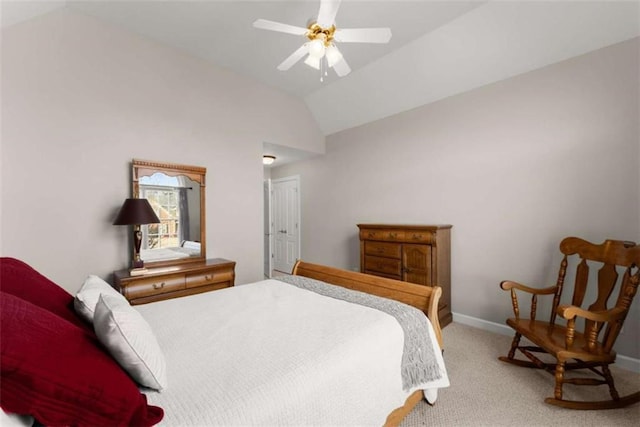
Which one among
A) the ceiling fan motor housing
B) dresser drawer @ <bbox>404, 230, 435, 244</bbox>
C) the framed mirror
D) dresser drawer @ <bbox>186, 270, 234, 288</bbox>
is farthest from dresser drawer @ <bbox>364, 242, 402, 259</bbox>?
the ceiling fan motor housing

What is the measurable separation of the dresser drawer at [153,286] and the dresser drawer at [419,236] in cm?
245

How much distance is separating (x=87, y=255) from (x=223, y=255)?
4.24ft

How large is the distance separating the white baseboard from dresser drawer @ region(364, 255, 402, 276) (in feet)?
2.98

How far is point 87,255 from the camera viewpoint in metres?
2.46

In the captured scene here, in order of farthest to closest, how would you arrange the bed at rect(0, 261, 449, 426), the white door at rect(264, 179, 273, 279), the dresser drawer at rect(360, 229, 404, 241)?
the white door at rect(264, 179, 273, 279) → the dresser drawer at rect(360, 229, 404, 241) → the bed at rect(0, 261, 449, 426)

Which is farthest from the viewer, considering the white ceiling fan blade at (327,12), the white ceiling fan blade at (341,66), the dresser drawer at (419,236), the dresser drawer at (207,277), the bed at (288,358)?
the dresser drawer at (419,236)

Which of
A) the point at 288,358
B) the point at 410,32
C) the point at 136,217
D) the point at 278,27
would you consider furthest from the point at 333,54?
the point at 136,217

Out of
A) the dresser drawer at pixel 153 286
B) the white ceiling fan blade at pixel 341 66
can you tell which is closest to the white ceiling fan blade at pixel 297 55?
the white ceiling fan blade at pixel 341 66

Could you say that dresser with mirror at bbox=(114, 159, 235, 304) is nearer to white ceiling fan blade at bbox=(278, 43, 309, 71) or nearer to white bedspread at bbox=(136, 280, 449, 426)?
white bedspread at bbox=(136, 280, 449, 426)

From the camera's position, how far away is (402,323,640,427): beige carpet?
66.3 inches

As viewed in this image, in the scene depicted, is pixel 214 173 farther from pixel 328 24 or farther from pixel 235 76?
pixel 328 24

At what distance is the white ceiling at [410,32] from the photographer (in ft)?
7.42

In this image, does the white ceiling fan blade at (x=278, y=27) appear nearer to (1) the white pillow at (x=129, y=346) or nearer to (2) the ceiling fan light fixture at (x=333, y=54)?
(2) the ceiling fan light fixture at (x=333, y=54)

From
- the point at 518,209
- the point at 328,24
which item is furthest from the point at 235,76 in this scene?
the point at 518,209
